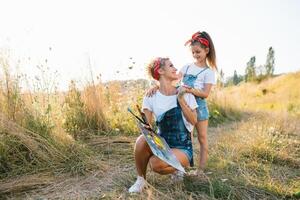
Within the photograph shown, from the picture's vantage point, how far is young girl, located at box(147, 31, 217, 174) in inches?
147

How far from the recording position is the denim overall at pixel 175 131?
3293mm

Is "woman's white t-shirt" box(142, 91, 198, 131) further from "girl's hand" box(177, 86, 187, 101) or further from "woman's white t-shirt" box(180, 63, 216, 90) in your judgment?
"woman's white t-shirt" box(180, 63, 216, 90)

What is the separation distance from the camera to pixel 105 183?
3686mm

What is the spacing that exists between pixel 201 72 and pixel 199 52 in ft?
0.62

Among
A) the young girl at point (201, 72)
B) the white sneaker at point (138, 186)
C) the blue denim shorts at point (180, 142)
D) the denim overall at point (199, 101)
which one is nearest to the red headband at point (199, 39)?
the young girl at point (201, 72)

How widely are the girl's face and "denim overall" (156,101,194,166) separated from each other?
692mm

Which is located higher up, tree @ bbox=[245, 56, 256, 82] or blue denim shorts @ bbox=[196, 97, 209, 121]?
tree @ bbox=[245, 56, 256, 82]

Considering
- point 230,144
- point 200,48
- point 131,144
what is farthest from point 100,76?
point 200,48

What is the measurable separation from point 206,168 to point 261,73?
3044 centimetres

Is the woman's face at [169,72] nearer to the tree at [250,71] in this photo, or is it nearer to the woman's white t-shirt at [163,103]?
the woman's white t-shirt at [163,103]

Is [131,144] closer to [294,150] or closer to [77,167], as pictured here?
[77,167]

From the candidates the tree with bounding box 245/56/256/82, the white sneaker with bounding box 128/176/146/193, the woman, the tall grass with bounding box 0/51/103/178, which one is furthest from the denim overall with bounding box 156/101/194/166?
the tree with bounding box 245/56/256/82

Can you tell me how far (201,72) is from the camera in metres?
3.74

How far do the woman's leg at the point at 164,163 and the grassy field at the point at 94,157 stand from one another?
166mm
